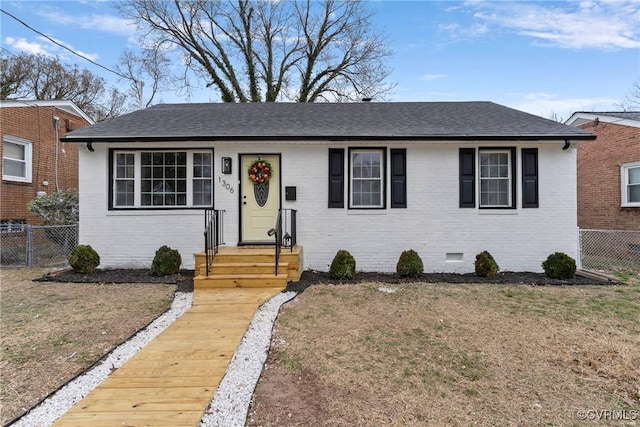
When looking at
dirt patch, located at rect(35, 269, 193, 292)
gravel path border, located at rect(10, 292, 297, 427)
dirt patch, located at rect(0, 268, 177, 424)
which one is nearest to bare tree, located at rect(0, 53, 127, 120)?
dirt patch, located at rect(35, 269, 193, 292)

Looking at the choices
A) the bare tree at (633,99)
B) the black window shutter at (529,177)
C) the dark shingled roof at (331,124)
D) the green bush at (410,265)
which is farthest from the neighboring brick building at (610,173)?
the bare tree at (633,99)

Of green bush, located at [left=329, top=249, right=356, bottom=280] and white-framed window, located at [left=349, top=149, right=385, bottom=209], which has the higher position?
white-framed window, located at [left=349, top=149, right=385, bottom=209]

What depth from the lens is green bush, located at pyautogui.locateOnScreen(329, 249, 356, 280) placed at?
7.05 m

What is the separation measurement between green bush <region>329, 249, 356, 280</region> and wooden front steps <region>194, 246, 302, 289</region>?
28.6 inches

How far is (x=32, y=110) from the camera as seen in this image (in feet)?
36.7

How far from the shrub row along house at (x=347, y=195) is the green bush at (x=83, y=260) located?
16.2 inches

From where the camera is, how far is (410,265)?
7188mm

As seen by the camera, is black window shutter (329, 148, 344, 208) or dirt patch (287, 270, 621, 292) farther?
black window shutter (329, 148, 344, 208)

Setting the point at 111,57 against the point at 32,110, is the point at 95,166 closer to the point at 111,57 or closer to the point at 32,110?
the point at 32,110

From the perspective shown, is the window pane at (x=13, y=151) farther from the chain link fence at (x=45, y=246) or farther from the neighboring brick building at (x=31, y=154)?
the chain link fence at (x=45, y=246)

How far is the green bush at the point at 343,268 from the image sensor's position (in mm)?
7051

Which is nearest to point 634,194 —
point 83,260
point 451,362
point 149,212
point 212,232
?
point 451,362

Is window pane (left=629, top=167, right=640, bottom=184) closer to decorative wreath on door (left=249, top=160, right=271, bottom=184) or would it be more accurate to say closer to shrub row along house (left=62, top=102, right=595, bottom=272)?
shrub row along house (left=62, top=102, right=595, bottom=272)

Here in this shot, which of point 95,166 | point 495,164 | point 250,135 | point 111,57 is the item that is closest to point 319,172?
point 250,135
